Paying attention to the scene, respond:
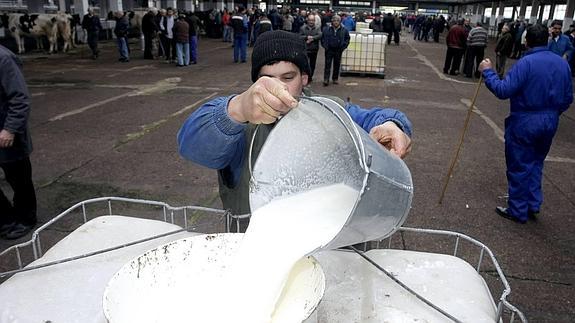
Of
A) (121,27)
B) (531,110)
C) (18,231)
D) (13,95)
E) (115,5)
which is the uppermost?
(115,5)

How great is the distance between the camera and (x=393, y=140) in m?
1.51

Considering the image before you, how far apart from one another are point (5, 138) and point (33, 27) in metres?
14.6

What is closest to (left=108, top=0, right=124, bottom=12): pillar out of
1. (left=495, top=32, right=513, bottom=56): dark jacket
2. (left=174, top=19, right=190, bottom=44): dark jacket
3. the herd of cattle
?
the herd of cattle

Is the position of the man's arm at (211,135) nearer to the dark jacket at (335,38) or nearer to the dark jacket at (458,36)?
the dark jacket at (335,38)

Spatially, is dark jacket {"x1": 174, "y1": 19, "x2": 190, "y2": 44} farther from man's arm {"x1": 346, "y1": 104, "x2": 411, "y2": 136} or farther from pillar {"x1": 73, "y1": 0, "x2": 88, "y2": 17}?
man's arm {"x1": 346, "y1": 104, "x2": 411, "y2": 136}

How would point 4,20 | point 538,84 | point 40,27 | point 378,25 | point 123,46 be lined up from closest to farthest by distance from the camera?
point 538,84
point 123,46
point 4,20
point 40,27
point 378,25

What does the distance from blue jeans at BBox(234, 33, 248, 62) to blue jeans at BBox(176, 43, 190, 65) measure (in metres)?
1.67

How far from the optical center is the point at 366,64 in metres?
12.5

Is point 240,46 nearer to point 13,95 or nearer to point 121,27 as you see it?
point 121,27

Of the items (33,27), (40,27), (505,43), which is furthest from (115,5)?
(505,43)

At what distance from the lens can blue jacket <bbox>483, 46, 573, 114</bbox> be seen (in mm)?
4117

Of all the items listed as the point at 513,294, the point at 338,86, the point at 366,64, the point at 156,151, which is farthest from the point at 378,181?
the point at 366,64

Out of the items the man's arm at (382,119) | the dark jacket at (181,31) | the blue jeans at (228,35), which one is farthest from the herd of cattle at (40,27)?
the man's arm at (382,119)

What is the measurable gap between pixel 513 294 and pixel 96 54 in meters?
15.3
